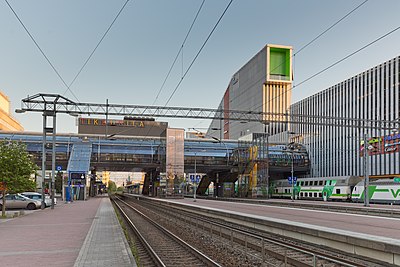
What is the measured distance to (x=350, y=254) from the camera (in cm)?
1370

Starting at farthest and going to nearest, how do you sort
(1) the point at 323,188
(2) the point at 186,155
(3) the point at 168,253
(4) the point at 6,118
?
(4) the point at 6,118
(2) the point at 186,155
(1) the point at 323,188
(3) the point at 168,253

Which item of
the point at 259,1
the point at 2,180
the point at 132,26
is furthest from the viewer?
the point at 2,180

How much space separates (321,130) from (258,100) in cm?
3318

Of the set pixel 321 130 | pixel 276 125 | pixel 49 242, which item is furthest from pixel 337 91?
pixel 49 242

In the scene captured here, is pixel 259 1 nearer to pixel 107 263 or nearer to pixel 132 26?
pixel 132 26

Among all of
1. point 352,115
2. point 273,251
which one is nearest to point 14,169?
point 273,251

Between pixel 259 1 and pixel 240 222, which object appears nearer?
pixel 259 1

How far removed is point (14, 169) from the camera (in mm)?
28516

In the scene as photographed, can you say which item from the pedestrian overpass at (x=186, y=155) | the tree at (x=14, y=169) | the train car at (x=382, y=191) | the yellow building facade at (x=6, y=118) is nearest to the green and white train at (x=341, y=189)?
the train car at (x=382, y=191)

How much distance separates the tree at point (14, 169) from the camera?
92.1ft

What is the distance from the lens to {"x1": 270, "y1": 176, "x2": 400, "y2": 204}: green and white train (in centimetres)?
4722

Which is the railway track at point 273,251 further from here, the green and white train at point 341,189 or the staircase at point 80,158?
the staircase at point 80,158

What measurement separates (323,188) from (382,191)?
1236 centimetres

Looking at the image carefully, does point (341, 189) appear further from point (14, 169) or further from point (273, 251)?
point (273, 251)
